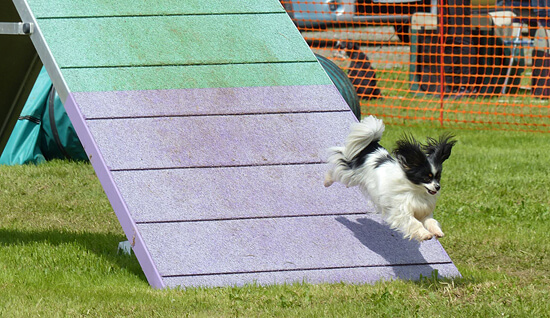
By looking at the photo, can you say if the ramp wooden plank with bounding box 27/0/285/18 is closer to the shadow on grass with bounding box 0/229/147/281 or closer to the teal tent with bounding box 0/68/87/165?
the shadow on grass with bounding box 0/229/147/281

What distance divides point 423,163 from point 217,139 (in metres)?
1.18

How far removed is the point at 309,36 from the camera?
47.8 feet

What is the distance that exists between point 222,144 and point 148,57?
79cm

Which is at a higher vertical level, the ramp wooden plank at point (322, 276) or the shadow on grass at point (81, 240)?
the ramp wooden plank at point (322, 276)

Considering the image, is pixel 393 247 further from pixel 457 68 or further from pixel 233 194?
pixel 457 68

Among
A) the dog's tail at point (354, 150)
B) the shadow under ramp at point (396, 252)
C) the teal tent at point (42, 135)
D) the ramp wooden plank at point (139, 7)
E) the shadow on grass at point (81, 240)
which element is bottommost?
the teal tent at point (42, 135)

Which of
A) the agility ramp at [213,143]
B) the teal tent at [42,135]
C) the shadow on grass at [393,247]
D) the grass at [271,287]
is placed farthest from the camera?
the teal tent at [42,135]

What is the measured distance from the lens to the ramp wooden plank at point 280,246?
386cm

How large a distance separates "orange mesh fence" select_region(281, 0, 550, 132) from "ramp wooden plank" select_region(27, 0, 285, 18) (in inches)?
220

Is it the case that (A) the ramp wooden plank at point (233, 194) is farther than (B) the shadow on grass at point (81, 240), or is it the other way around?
(B) the shadow on grass at point (81, 240)

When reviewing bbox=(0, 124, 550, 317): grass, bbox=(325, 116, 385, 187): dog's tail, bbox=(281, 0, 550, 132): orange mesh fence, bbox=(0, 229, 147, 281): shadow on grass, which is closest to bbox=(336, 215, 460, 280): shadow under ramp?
bbox=(0, 124, 550, 317): grass

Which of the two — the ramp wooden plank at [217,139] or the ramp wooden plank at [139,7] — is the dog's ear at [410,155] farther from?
the ramp wooden plank at [139,7]

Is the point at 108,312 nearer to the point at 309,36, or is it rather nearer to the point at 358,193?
the point at 358,193

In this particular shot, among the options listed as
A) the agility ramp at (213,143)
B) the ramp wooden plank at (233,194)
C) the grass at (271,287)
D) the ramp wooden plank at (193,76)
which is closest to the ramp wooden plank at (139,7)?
the agility ramp at (213,143)
